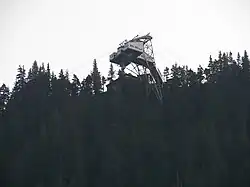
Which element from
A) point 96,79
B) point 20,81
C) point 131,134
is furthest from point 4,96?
point 131,134

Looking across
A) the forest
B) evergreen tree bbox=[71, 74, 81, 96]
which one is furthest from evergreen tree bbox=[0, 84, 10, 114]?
evergreen tree bbox=[71, 74, 81, 96]

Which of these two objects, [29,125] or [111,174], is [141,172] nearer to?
[111,174]

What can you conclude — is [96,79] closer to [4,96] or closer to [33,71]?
[33,71]

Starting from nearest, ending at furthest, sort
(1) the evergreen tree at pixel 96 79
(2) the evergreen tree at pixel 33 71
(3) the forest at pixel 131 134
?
1. (3) the forest at pixel 131 134
2. (1) the evergreen tree at pixel 96 79
3. (2) the evergreen tree at pixel 33 71

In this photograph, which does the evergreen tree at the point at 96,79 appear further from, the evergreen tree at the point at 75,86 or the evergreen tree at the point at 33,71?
the evergreen tree at the point at 33,71

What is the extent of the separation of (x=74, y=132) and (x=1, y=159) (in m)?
9.98

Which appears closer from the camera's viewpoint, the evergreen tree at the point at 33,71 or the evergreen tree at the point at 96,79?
the evergreen tree at the point at 96,79

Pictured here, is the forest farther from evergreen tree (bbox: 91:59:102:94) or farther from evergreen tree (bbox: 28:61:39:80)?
evergreen tree (bbox: 28:61:39:80)

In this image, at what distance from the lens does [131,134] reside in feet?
228

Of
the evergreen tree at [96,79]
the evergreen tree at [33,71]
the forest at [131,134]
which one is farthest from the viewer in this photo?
the evergreen tree at [33,71]

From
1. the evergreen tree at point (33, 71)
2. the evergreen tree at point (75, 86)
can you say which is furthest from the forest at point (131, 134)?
the evergreen tree at point (33, 71)

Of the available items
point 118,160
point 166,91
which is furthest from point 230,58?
point 118,160

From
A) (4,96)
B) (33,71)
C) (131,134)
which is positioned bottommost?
(131,134)

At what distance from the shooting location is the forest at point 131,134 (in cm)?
6253
